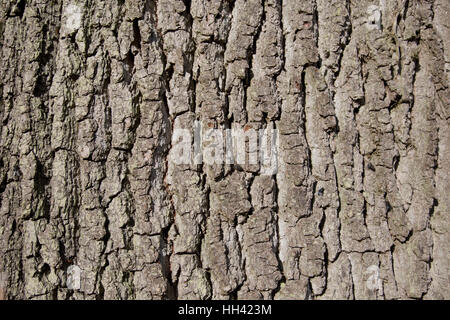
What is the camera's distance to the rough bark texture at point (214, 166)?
67.2 inches

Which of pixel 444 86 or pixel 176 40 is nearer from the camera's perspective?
pixel 176 40

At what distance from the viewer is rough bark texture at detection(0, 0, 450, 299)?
5.60 ft

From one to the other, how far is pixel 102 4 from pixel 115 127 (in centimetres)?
55

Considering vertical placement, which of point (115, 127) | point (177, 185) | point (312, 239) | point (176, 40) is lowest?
point (312, 239)

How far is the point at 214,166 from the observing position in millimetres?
1748

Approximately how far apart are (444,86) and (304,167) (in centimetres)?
80

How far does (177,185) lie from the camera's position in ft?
5.71

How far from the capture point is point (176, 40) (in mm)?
1745

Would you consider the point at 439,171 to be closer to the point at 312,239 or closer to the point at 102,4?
the point at 312,239

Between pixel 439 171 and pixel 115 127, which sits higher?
pixel 115 127
